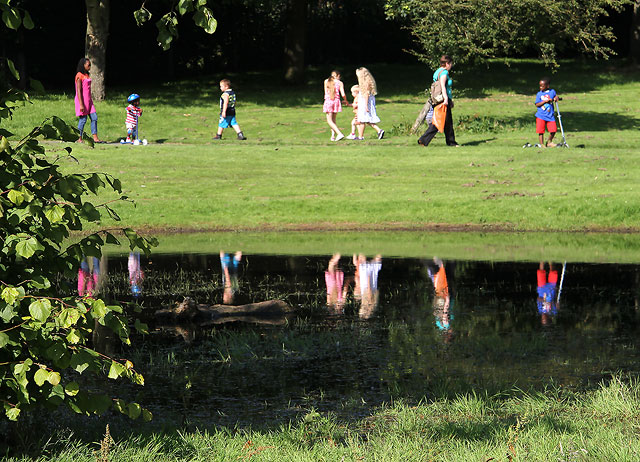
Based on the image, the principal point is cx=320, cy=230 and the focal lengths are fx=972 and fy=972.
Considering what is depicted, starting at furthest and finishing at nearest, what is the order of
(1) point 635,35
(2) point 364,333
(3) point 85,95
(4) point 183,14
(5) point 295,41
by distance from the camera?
(1) point 635,35
(5) point 295,41
(3) point 85,95
(2) point 364,333
(4) point 183,14

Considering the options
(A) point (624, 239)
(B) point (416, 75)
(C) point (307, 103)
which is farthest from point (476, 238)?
(B) point (416, 75)

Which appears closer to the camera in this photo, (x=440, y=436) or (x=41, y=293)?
(x=41, y=293)

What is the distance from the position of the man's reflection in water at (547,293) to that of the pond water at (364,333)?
0.02 meters

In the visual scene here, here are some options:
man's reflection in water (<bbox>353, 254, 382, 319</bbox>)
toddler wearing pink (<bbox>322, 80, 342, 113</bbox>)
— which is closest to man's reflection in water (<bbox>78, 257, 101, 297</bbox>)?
man's reflection in water (<bbox>353, 254, 382, 319</bbox>)

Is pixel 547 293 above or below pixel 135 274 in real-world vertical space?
above

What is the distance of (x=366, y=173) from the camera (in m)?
22.4

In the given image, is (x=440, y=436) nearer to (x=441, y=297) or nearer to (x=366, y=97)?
(x=441, y=297)

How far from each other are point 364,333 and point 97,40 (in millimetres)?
26593

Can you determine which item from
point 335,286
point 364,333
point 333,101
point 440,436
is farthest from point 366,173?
point 440,436

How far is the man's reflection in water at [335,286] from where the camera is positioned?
1193 centimetres

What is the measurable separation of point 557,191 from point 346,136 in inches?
362

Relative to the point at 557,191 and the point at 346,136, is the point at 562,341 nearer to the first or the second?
the point at 557,191

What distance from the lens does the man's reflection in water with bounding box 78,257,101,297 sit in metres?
12.7

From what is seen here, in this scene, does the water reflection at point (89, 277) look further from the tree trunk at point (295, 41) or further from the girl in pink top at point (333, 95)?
the tree trunk at point (295, 41)
